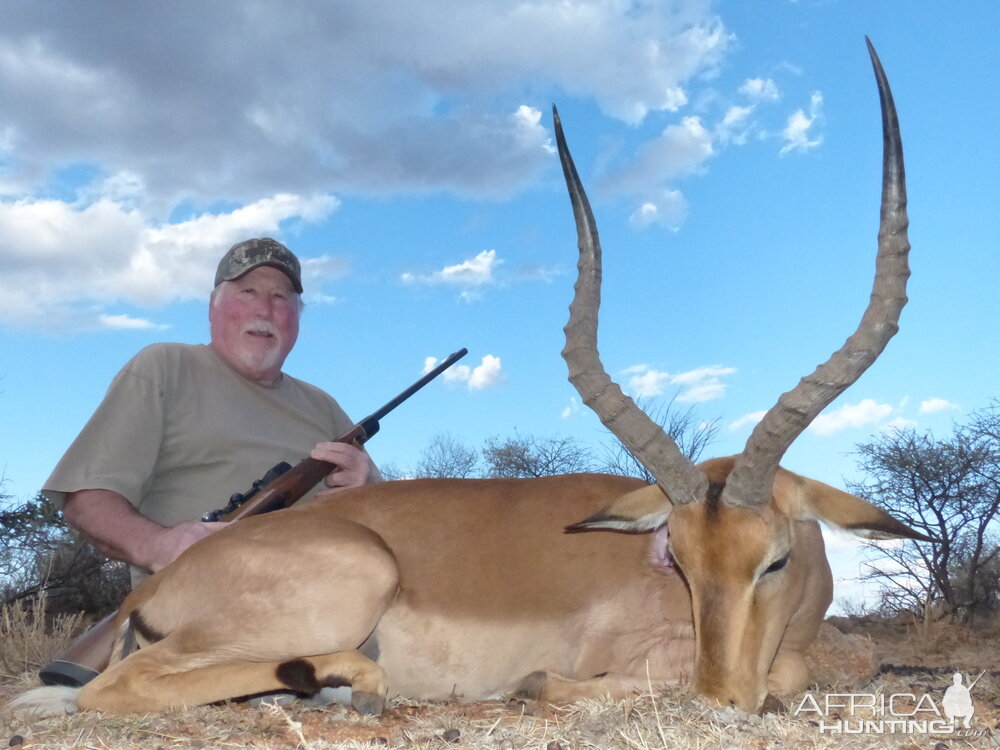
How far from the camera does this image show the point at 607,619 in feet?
15.8

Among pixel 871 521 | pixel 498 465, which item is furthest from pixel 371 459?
pixel 498 465

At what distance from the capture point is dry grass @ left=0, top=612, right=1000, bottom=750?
3273mm

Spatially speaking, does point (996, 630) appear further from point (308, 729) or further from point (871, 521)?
point (308, 729)

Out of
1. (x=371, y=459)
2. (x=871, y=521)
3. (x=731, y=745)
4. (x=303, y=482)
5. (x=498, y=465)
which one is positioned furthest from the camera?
(x=498, y=465)

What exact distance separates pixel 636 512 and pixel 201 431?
9.93ft

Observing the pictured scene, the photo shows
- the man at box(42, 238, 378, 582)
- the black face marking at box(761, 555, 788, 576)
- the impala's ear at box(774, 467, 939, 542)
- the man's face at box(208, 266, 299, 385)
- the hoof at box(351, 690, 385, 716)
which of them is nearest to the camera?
the black face marking at box(761, 555, 788, 576)

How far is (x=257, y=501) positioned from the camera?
5605 millimetres

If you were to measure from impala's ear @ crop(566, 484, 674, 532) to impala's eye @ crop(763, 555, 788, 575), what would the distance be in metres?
0.61

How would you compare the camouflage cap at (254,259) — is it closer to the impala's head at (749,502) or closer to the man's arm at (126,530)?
the man's arm at (126,530)

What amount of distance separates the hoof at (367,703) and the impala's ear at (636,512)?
1179mm

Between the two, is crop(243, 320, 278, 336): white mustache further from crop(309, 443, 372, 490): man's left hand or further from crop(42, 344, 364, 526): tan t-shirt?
crop(309, 443, 372, 490): man's left hand

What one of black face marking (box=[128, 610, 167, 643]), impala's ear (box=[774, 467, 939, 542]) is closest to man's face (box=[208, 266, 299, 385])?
black face marking (box=[128, 610, 167, 643])

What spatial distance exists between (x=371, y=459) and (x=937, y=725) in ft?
13.1

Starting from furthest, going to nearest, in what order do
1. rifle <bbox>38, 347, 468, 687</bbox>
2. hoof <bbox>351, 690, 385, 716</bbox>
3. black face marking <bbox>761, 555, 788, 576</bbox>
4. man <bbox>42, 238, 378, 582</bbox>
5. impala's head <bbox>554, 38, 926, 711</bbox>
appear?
man <bbox>42, 238, 378, 582</bbox>, rifle <bbox>38, 347, 468, 687</bbox>, hoof <bbox>351, 690, 385, 716</bbox>, black face marking <bbox>761, 555, 788, 576</bbox>, impala's head <bbox>554, 38, 926, 711</bbox>
